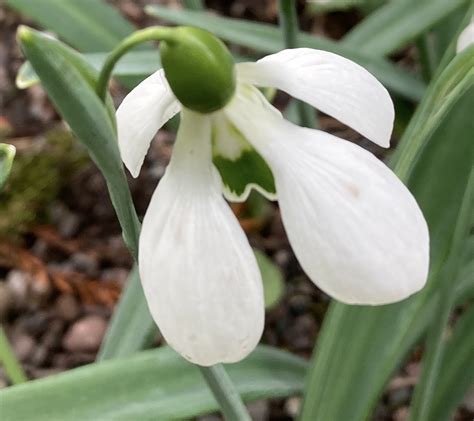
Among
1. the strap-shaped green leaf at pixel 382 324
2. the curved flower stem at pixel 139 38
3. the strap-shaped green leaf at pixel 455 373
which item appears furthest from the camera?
the strap-shaped green leaf at pixel 455 373

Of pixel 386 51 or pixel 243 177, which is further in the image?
pixel 386 51

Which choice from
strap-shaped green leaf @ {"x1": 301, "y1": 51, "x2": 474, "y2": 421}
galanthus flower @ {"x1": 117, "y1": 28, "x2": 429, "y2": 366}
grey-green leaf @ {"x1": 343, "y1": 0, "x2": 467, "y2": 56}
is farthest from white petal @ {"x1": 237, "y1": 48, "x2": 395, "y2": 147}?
grey-green leaf @ {"x1": 343, "y1": 0, "x2": 467, "y2": 56}

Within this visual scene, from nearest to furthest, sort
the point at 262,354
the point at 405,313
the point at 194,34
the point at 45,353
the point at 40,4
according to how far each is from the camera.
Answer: the point at 194,34, the point at 405,313, the point at 262,354, the point at 40,4, the point at 45,353

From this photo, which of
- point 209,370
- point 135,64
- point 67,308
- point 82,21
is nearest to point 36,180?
point 67,308

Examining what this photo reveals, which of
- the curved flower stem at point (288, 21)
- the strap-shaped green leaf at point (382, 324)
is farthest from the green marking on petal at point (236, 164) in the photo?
the curved flower stem at point (288, 21)

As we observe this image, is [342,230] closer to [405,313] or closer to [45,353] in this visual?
[405,313]

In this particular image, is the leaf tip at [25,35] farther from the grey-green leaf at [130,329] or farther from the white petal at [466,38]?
the grey-green leaf at [130,329]

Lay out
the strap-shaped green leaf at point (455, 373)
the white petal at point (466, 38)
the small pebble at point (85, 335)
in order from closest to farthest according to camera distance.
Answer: the white petal at point (466, 38) → the strap-shaped green leaf at point (455, 373) → the small pebble at point (85, 335)

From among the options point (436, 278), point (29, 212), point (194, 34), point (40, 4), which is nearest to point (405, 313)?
point (436, 278)
